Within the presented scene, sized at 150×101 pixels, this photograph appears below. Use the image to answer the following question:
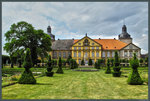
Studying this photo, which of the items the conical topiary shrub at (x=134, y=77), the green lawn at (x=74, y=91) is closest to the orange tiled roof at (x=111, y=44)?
the conical topiary shrub at (x=134, y=77)

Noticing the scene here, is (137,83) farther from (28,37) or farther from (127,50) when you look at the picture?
(127,50)

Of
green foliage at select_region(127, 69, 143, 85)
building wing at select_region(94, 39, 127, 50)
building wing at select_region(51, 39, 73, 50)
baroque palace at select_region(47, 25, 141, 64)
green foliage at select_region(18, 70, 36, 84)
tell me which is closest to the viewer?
green foliage at select_region(18, 70, 36, 84)

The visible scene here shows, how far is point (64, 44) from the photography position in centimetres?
5731

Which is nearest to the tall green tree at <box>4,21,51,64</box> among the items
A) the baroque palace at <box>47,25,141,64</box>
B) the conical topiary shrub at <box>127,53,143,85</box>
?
the baroque palace at <box>47,25,141,64</box>

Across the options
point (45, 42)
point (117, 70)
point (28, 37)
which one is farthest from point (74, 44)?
point (117, 70)

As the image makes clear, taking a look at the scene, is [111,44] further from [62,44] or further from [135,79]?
[135,79]

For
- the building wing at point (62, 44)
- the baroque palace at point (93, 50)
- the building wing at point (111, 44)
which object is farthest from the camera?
the building wing at point (62, 44)

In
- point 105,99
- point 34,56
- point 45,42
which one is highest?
point 45,42

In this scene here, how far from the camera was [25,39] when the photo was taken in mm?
33906

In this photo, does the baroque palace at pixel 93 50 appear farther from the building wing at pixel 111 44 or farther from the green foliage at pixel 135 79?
the green foliage at pixel 135 79

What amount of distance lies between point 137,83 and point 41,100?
7364 mm

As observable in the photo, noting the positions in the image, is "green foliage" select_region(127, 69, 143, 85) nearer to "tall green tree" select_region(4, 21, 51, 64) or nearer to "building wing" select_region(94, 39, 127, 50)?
"tall green tree" select_region(4, 21, 51, 64)

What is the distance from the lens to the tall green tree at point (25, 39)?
33719 millimetres

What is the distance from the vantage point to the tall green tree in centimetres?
3372
